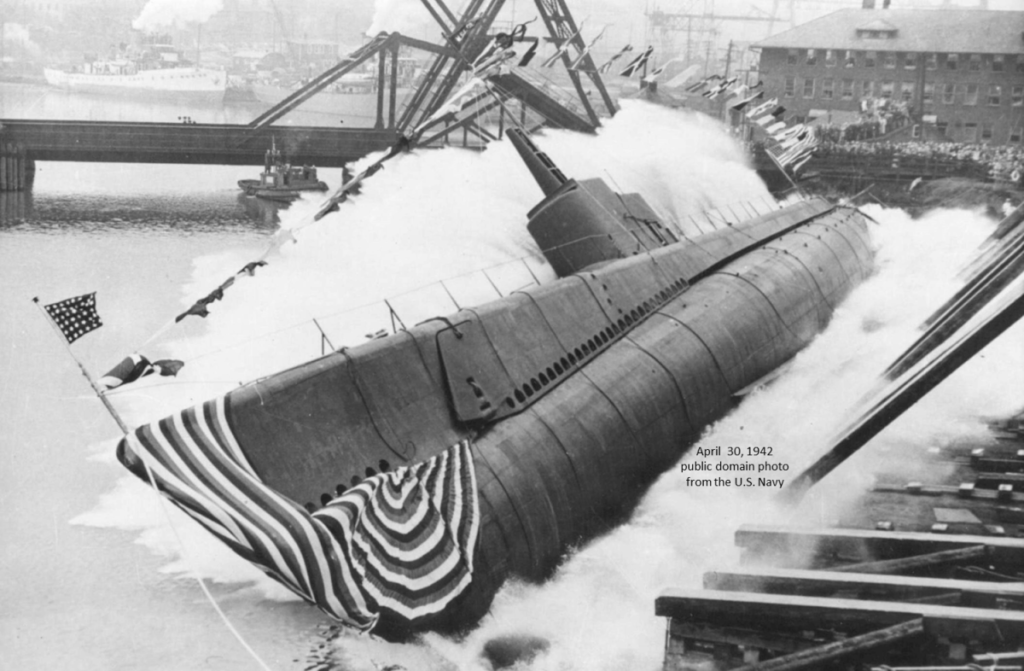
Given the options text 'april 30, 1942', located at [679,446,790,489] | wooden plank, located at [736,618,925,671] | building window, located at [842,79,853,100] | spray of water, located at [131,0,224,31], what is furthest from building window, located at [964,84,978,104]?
wooden plank, located at [736,618,925,671]

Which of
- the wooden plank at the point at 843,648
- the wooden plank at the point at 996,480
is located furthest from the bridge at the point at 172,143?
the wooden plank at the point at 843,648

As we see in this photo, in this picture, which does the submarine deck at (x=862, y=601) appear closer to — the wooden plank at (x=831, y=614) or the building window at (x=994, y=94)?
the wooden plank at (x=831, y=614)

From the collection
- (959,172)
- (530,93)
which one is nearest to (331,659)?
(530,93)

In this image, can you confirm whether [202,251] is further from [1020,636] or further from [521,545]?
[1020,636]

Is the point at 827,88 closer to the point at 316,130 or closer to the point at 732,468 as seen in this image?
the point at 316,130

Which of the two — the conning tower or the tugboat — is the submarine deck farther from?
the tugboat
